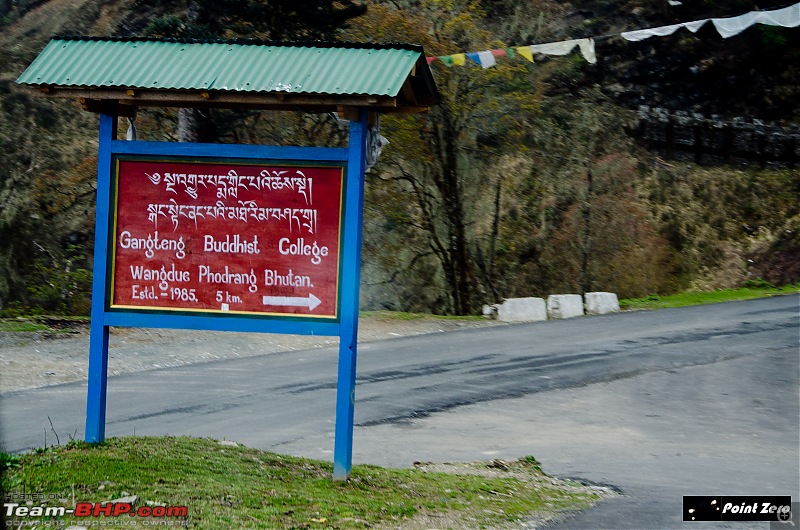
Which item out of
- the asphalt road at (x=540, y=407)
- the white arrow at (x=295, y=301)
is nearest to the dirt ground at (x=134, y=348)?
the asphalt road at (x=540, y=407)

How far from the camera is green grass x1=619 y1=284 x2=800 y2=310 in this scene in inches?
872

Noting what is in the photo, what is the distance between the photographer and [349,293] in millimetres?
6656

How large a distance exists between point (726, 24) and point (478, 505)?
18450 mm

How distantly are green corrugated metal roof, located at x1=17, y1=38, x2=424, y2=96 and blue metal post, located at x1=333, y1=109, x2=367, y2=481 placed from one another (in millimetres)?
367

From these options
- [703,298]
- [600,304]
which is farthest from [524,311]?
[703,298]

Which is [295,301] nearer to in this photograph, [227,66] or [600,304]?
[227,66]

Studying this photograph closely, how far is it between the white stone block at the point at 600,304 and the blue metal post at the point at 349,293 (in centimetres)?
1468

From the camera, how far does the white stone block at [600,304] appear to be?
20.7 metres

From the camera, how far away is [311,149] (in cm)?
673

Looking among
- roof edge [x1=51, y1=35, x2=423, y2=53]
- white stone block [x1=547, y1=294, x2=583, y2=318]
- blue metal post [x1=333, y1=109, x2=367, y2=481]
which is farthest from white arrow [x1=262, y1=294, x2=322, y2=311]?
white stone block [x1=547, y1=294, x2=583, y2=318]

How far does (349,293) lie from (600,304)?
15110mm
